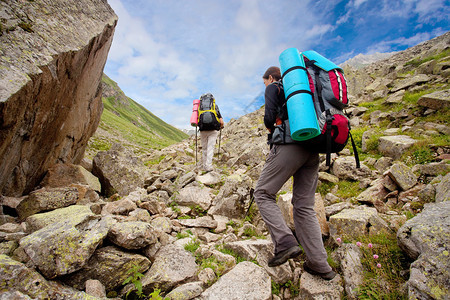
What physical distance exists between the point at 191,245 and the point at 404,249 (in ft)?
13.9

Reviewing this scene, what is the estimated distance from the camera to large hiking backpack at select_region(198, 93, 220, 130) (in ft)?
35.5

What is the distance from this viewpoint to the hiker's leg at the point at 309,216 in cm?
371

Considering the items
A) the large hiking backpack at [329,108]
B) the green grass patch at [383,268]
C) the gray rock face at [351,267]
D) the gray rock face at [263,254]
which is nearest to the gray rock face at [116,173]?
the gray rock face at [263,254]

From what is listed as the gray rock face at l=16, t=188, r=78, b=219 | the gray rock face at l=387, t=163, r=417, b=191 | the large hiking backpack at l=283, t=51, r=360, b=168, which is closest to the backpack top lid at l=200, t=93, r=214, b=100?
the gray rock face at l=16, t=188, r=78, b=219

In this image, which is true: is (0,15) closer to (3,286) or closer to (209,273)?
(3,286)

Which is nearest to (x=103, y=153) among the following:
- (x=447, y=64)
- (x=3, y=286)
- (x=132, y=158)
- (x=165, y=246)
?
(x=132, y=158)

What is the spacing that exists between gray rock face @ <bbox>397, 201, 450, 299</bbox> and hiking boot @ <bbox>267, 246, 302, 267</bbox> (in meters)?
1.51

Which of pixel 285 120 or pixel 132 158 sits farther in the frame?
pixel 132 158

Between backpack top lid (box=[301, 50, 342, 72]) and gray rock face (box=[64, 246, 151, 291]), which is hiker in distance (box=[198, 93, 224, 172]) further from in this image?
gray rock face (box=[64, 246, 151, 291])

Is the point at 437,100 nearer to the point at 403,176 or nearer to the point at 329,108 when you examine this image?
the point at 403,176

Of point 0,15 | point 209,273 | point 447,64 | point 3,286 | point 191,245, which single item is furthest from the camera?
point 447,64

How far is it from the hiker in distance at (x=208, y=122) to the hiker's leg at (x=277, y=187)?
7147 millimetres

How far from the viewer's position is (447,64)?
53.6 ft

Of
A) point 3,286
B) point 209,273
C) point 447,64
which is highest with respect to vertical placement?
point 447,64
